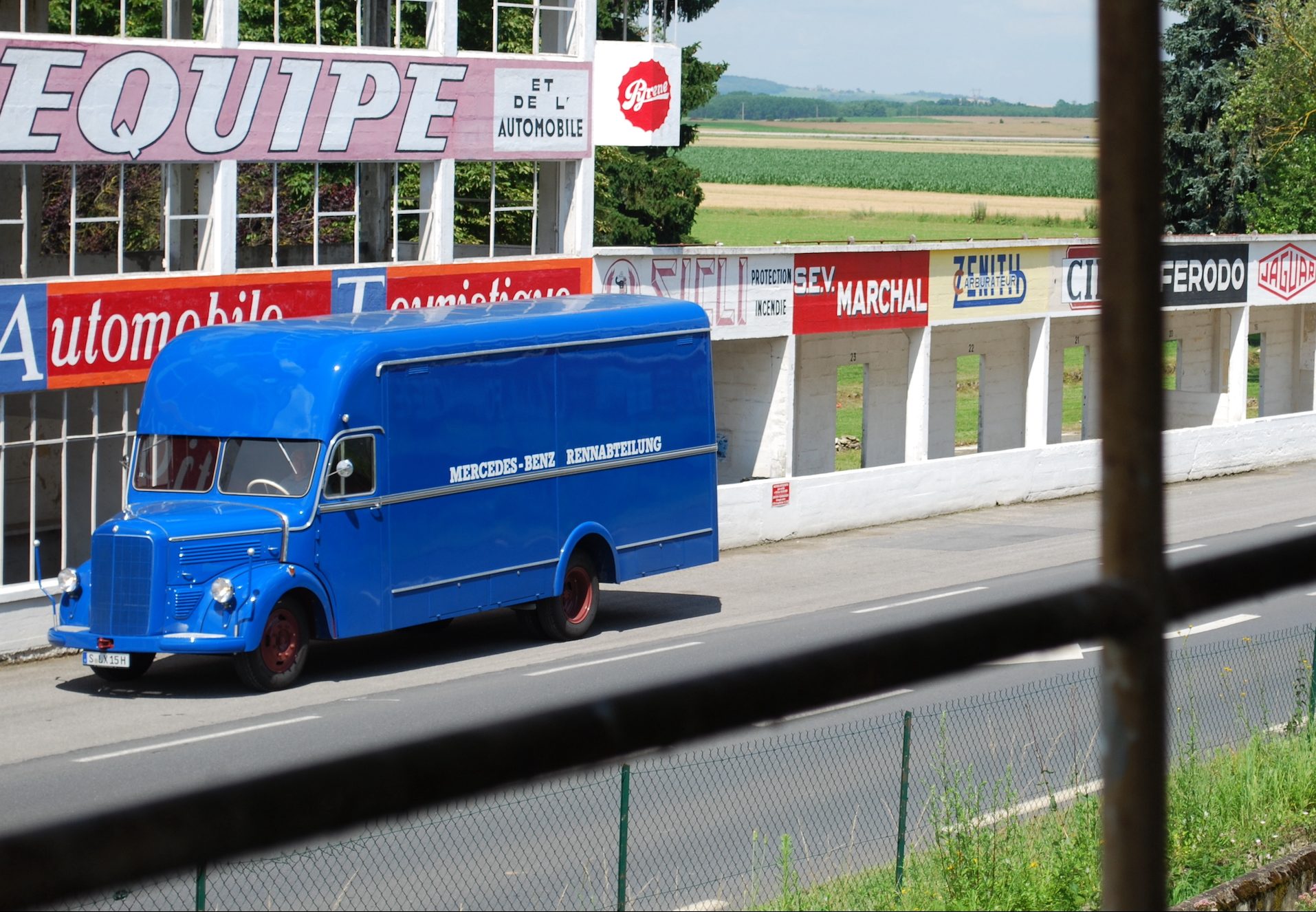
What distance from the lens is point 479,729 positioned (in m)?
1.35

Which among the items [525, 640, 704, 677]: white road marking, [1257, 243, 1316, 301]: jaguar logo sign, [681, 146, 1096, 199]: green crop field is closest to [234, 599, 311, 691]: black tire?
[525, 640, 704, 677]: white road marking

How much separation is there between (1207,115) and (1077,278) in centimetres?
2968

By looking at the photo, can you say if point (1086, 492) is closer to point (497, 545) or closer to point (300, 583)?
point (497, 545)

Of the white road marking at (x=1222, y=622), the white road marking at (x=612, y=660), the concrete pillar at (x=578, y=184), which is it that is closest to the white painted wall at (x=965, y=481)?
A: the concrete pillar at (x=578, y=184)

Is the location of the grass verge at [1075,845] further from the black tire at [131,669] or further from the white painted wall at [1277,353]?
the white painted wall at [1277,353]

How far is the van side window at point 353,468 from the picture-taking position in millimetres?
17125

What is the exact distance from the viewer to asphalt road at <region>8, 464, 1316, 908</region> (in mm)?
9516

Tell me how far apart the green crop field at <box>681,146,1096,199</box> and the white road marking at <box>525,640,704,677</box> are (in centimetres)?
9540

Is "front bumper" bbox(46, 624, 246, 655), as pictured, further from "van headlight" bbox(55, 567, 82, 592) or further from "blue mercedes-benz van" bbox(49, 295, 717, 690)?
"van headlight" bbox(55, 567, 82, 592)

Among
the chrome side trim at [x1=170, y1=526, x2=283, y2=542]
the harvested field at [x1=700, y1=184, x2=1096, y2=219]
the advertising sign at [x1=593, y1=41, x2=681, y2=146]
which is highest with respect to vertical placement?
the harvested field at [x1=700, y1=184, x2=1096, y2=219]

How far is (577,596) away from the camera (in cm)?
2008

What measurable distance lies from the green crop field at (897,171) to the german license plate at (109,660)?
99.2 meters

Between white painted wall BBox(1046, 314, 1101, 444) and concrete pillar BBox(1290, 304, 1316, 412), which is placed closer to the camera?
white painted wall BBox(1046, 314, 1101, 444)

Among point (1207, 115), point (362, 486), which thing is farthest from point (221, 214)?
point (1207, 115)
